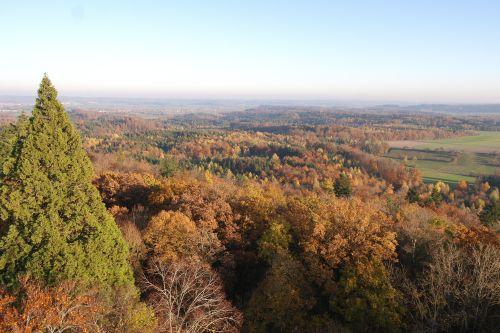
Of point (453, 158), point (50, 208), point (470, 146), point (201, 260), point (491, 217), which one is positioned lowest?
point (453, 158)

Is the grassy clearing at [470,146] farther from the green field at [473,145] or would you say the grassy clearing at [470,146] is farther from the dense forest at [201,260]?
the dense forest at [201,260]

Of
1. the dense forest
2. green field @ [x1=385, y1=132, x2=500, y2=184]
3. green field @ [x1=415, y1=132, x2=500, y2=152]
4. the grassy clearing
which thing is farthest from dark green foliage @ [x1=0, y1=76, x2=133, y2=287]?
green field @ [x1=415, y1=132, x2=500, y2=152]

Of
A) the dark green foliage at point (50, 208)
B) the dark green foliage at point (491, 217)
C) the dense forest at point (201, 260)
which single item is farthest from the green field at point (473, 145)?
the dark green foliage at point (50, 208)

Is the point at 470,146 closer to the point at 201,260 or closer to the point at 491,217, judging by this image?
the point at 491,217

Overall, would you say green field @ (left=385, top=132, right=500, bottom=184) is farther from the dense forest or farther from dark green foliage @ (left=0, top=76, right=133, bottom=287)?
dark green foliage @ (left=0, top=76, right=133, bottom=287)

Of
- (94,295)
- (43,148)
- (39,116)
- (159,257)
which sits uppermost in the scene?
(39,116)

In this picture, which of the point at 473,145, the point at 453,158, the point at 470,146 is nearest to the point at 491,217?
the point at 453,158

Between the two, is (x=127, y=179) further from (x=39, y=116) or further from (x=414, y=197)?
(x=414, y=197)

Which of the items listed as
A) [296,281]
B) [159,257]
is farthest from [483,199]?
[159,257]
